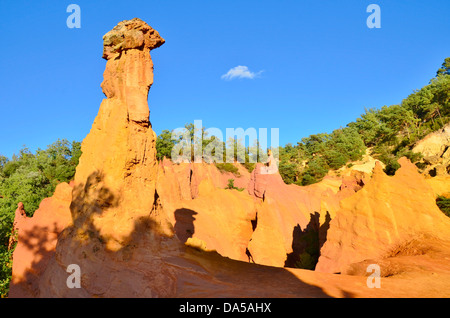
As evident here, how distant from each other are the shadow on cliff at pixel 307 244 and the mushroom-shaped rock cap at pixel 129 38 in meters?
12.3

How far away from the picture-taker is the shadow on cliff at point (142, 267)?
21.3ft

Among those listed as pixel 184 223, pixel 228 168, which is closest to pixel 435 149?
pixel 228 168

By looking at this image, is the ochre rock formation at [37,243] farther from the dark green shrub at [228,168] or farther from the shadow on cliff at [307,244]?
the dark green shrub at [228,168]

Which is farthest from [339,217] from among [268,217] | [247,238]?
[247,238]

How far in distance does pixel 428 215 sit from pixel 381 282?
4817 millimetres

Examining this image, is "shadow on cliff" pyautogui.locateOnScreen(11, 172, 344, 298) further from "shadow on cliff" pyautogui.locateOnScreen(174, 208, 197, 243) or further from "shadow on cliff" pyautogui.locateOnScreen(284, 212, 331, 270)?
"shadow on cliff" pyautogui.locateOnScreen(174, 208, 197, 243)

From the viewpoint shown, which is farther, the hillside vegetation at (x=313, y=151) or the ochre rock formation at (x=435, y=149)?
the hillside vegetation at (x=313, y=151)

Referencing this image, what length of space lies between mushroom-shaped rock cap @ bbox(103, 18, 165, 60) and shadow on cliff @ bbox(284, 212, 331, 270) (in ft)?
40.3

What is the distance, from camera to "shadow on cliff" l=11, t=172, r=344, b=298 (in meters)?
6.49

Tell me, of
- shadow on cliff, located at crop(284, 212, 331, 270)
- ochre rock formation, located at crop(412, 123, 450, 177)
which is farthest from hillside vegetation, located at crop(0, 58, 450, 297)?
shadow on cliff, located at crop(284, 212, 331, 270)

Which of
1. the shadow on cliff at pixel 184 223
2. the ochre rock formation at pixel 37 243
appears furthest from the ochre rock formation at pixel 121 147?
the shadow on cliff at pixel 184 223

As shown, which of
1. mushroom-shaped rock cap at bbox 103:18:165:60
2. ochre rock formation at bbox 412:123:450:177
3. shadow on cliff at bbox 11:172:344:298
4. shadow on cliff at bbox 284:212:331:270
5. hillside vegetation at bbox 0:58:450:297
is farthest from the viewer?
hillside vegetation at bbox 0:58:450:297

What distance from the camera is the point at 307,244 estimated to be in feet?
58.9

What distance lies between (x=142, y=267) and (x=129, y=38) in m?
7.17
